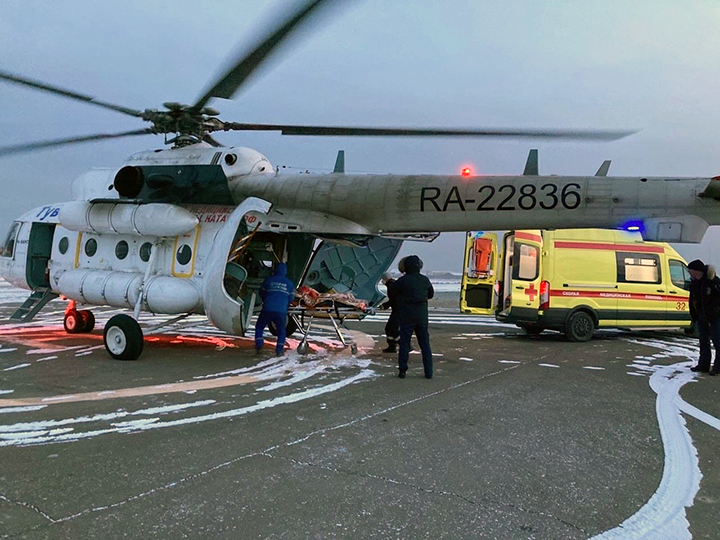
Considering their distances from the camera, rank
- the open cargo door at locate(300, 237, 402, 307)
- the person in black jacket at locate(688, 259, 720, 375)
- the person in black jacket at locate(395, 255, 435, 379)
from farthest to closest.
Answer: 1. the open cargo door at locate(300, 237, 402, 307)
2. the person in black jacket at locate(688, 259, 720, 375)
3. the person in black jacket at locate(395, 255, 435, 379)

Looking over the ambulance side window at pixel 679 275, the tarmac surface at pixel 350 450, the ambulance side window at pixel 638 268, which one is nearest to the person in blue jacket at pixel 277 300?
the tarmac surface at pixel 350 450

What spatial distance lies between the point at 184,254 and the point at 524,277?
6.82 meters

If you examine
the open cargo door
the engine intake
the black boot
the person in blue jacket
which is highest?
the engine intake

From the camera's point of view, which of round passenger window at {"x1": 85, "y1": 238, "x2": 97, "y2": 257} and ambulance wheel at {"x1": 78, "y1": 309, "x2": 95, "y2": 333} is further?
ambulance wheel at {"x1": 78, "y1": 309, "x2": 95, "y2": 333}

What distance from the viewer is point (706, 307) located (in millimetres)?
7879

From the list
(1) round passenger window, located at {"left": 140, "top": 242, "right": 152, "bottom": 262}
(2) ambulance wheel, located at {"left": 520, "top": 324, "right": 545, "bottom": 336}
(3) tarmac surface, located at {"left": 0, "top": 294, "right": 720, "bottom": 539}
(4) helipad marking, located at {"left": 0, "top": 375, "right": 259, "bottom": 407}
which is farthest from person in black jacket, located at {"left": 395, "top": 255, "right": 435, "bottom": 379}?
(2) ambulance wheel, located at {"left": 520, "top": 324, "right": 545, "bottom": 336}

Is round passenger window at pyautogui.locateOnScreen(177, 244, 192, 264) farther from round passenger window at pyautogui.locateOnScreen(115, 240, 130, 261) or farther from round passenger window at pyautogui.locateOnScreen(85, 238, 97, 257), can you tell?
round passenger window at pyautogui.locateOnScreen(85, 238, 97, 257)

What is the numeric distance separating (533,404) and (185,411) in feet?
11.5

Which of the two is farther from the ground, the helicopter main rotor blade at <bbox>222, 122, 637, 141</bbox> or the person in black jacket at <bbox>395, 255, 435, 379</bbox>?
the helicopter main rotor blade at <bbox>222, 122, 637, 141</bbox>

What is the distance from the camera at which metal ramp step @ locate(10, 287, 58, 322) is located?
9875 millimetres

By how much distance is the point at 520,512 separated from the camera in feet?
10.1

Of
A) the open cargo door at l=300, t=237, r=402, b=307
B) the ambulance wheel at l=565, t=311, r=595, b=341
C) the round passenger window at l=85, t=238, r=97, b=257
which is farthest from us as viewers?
the ambulance wheel at l=565, t=311, r=595, b=341

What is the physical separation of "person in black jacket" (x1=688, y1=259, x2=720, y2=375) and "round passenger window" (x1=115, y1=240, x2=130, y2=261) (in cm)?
888

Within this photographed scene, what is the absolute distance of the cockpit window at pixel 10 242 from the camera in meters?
10.6
